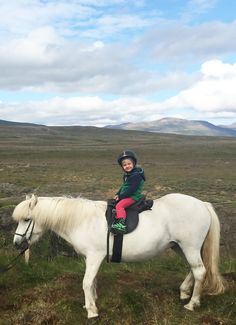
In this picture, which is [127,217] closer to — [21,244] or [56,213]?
[56,213]

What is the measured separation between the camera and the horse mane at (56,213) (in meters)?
6.81

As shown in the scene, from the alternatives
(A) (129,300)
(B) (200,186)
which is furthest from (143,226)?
(B) (200,186)

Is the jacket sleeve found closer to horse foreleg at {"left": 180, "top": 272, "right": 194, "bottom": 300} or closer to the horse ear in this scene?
the horse ear

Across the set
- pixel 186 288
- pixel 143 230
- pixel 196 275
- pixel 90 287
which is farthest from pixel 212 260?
pixel 90 287

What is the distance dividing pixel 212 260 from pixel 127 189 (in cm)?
204

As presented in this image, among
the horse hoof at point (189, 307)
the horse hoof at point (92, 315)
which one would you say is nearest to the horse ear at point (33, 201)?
the horse hoof at point (92, 315)

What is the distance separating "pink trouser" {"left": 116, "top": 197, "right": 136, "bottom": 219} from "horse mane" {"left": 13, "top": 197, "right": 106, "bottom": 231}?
35 centimetres

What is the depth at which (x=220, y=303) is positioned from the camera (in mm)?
6852

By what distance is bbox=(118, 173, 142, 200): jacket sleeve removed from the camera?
6910mm

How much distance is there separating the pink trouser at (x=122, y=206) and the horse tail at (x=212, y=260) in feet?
5.02

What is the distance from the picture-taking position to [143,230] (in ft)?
22.2

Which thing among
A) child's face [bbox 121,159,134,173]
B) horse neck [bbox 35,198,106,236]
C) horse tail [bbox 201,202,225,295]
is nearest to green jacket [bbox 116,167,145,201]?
child's face [bbox 121,159,134,173]

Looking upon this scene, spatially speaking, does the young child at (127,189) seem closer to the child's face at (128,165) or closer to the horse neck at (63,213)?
the child's face at (128,165)

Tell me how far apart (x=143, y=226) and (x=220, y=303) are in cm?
192
